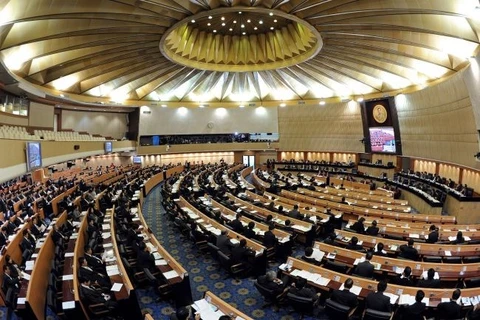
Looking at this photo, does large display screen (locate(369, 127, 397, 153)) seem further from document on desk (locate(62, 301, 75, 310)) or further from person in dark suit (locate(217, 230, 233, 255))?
document on desk (locate(62, 301, 75, 310))

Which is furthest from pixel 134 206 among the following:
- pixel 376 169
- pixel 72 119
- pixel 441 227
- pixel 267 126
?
pixel 267 126

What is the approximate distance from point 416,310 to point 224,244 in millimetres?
5352

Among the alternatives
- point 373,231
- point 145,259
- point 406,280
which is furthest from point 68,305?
point 373,231

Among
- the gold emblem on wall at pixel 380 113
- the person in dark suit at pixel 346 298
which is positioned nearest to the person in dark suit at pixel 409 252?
the person in dark suit at pixel 346 298

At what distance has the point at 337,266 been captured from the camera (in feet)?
26.8

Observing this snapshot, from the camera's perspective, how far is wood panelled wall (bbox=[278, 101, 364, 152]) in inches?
1242

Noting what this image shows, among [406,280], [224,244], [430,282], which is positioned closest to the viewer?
[430,282]

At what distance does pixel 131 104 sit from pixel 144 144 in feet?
15.8

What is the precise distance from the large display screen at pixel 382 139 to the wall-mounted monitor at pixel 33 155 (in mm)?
24708

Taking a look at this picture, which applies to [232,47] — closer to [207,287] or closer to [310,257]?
[310,257]

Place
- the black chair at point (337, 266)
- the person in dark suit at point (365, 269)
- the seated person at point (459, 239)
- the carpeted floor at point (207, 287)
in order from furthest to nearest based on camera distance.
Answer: the seated person at point (459, 239)
the black chair at point (337, 266)
the person in dark suit at point (365, 269)
the carpeted floor at point (207, 287)

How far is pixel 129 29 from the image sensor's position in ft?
58.0

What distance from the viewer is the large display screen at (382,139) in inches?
1043

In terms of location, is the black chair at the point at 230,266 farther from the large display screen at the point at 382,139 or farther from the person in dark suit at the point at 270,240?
the large display screen at the point at 382,139
